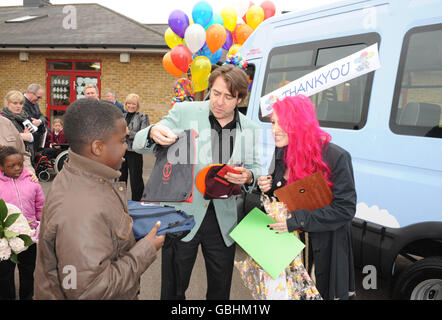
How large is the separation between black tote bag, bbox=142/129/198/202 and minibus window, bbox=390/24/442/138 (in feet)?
5.75

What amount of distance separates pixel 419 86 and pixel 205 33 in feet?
15.5

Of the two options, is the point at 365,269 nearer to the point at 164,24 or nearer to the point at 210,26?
the point at 210,26

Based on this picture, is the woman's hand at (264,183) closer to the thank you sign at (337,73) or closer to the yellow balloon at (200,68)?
the thank you sign at (337,73)

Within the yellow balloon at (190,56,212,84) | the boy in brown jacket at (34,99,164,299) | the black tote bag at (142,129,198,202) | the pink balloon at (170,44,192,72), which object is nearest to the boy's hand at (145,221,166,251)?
the boy in brown jacket at (34,99,164,299)

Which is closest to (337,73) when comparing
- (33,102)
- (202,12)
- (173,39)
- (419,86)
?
(419,86)

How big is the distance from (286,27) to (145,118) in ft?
9.62

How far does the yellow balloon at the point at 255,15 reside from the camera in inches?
262

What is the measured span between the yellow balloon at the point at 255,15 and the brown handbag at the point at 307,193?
5696 millimetres

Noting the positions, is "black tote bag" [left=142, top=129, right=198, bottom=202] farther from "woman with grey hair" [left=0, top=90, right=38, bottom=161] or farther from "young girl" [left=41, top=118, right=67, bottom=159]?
"young girl" [left=41, top=118, right=67, bottom=159]

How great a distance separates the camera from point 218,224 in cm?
201

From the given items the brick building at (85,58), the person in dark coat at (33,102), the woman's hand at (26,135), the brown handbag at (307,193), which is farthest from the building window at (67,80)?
the brown handbag at (307,193)

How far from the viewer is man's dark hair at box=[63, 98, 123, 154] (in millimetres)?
1273

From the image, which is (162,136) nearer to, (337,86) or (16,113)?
(337,86)
